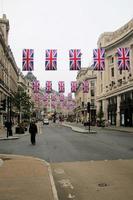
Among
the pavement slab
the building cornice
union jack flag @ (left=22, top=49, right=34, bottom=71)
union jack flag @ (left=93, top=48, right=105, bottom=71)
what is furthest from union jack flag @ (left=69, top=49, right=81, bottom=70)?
the building cornice

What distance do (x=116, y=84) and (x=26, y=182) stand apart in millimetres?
64861

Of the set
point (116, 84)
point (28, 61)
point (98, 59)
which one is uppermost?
point (116, 84)

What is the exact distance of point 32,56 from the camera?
3153 centimetres

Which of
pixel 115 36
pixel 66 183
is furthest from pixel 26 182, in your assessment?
pixel 115 36

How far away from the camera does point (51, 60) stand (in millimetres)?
31312

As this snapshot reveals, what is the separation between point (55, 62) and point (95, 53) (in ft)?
17.5

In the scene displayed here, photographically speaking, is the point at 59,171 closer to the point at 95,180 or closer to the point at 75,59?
the point at 95,180

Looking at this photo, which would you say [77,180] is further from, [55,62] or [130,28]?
[130,28]

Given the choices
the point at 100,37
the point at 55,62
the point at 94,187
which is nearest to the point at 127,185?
the point at 94,187

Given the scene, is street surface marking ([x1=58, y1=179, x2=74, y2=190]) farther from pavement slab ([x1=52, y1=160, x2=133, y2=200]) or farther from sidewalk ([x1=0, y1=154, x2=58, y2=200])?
sidewalk ([x1=0, y1=154, x2=58, y2=200])

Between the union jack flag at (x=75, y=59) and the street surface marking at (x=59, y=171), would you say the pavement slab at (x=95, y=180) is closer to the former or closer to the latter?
the street surface marking at (x=59, y=171)

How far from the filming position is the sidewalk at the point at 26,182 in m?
7.85

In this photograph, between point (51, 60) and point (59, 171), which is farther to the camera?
point (51, 60)

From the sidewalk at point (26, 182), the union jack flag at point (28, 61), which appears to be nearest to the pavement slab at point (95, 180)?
the sidewalk at point (26, 182)
